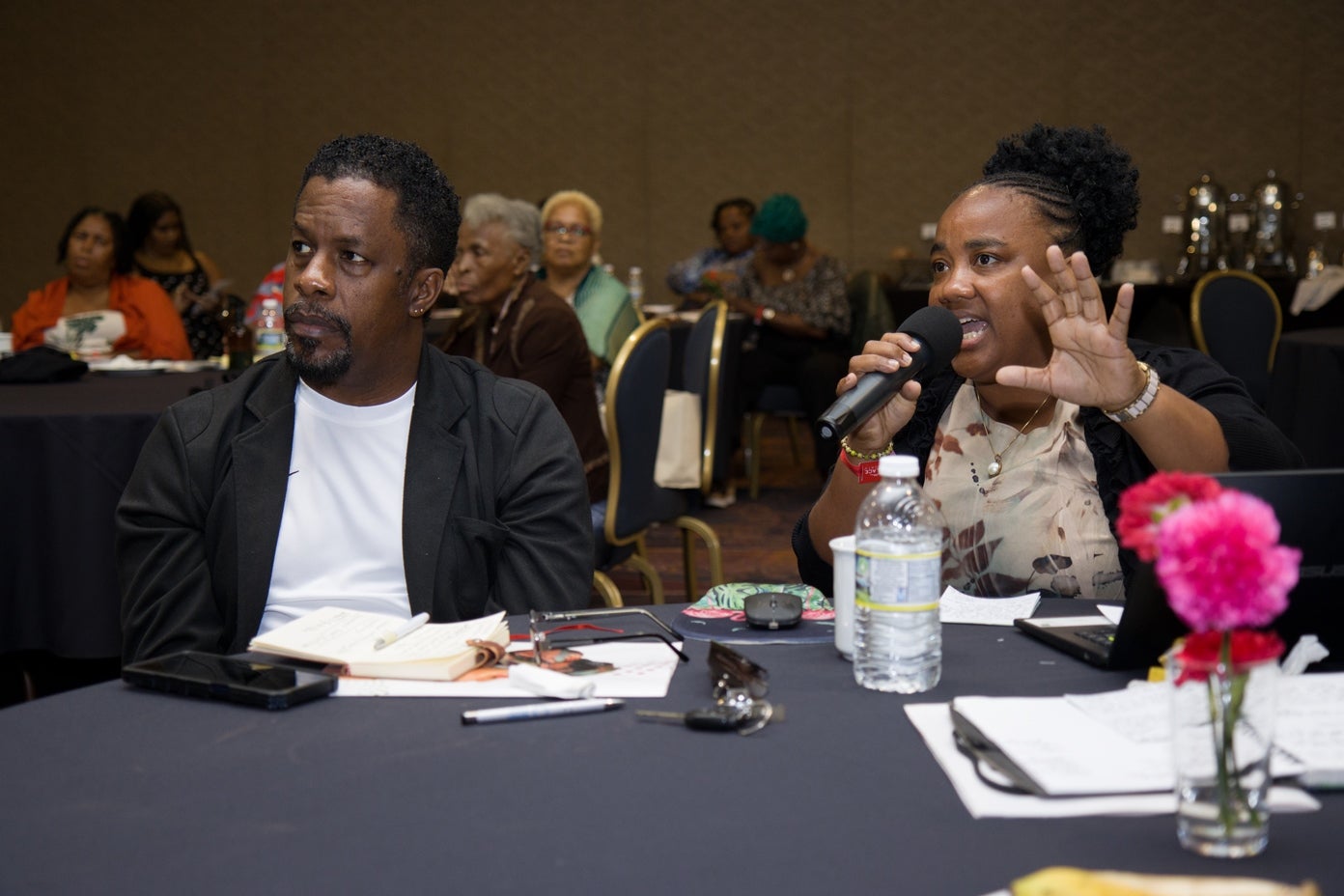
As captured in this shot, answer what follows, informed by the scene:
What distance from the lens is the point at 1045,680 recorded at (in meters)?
1.28

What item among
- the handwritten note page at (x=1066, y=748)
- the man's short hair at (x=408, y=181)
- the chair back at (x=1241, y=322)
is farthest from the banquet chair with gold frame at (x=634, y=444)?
the chair back at (x=1241, y=322)

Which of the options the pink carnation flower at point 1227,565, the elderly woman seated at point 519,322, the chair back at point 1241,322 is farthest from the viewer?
the chair back at point 1241,322

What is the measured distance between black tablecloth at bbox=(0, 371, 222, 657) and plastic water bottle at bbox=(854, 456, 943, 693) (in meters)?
2.31

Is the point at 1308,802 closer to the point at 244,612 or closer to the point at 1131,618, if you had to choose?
the point at 1131,618

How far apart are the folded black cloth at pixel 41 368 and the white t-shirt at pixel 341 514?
2.39 metres

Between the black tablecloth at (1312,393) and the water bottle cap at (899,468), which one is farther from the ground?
the water bottle cap at (899,468)

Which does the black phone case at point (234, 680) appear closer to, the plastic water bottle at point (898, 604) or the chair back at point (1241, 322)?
the plastic water bottle at point (898, 604)

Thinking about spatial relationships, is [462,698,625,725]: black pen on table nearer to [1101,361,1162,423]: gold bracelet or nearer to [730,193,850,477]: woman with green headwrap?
[1101,361,1162,423]: gold bracelet

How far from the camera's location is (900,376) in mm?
1532

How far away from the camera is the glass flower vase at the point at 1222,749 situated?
2.76ft

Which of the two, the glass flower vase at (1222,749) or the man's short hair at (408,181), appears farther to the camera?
the man's short hair at (408,181)

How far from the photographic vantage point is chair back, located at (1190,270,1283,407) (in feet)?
19.3

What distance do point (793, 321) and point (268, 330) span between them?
334cm

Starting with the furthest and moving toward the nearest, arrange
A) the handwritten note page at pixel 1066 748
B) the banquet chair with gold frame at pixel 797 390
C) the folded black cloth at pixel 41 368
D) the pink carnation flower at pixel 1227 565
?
the banquet chair with gold frame at pixel 797 390 < the folded black cloth at pixel 41 368 < the handwritten note page at pixel 1066 748 < the pink carnation flower at pixel 1227 565
